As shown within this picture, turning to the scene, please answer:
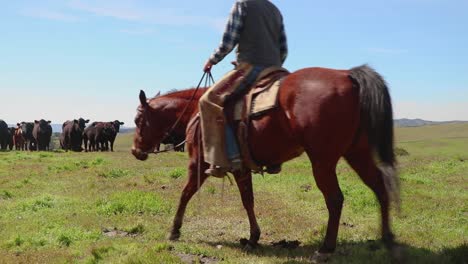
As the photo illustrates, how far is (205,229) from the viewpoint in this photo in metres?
8.36

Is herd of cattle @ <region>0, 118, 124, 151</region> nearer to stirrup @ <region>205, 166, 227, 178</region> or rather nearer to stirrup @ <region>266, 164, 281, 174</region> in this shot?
stirrup @ <region>205, 166, 227, 178</region>

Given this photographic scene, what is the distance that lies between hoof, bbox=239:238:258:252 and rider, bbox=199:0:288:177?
116 centimetres

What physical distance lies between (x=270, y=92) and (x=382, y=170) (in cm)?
177

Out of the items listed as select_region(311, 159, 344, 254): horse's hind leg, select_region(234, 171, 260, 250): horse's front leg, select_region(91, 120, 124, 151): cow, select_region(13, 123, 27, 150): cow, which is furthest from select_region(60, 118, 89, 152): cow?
select_region(311, 159, 344, 254): horse's hind leg

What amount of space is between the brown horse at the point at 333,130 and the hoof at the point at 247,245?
4.14 feet

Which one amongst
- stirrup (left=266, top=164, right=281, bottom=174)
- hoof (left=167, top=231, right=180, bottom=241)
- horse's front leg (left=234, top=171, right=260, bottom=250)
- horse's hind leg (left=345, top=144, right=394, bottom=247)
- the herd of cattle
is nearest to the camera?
horse's hind leg (left=345, top=144, right=394, bottom=247)

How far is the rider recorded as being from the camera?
6613 mm

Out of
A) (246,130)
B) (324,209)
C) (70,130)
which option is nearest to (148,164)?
(324,209)

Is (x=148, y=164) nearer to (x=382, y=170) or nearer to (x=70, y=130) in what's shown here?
(x=382, y=170)

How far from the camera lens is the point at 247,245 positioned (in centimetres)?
704

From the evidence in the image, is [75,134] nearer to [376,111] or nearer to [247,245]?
[247,245]

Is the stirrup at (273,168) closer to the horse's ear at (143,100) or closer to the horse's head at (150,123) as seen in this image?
the horse's head at (150,123)

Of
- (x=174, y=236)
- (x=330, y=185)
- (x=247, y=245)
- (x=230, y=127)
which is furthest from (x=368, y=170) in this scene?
(x=174, y=236)

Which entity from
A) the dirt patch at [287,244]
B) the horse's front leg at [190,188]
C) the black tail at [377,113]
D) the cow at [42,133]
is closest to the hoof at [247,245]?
the dirt patch at [287,244]
